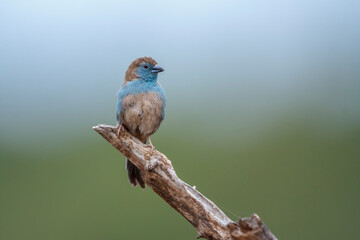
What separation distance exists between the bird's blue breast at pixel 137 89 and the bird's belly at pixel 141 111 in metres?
0.04

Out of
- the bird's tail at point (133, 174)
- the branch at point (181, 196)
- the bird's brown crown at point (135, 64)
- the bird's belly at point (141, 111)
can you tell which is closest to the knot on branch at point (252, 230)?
the branch at point (181, 196)

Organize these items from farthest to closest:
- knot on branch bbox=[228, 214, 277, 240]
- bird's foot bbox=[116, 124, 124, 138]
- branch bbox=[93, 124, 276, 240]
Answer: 1. bird's foot bbox=[116, 124, 124, 138]
2. branch bbox=[93, 124, 276, 240]
3. knot on branch bbox=[228, 214, 277, 240]

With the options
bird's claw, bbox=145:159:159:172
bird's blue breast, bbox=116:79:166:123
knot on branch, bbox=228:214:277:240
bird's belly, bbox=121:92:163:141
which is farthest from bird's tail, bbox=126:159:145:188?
knot on branch, bbox=228:214:277:240

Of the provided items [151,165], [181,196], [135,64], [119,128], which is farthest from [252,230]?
[135,64]

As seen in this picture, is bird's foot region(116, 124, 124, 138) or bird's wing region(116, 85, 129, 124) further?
bird's wing region(116, 85, 129, 124)

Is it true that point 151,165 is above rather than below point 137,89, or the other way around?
below

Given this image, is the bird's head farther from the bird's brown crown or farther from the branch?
the branch

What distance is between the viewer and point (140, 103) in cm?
480

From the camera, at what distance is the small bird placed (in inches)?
189

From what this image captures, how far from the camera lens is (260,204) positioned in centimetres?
762

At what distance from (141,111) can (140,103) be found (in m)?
0.08

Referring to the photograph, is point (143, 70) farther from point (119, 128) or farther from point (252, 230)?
point (252, 230)

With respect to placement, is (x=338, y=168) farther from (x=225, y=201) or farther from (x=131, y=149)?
(x=131, y=149)

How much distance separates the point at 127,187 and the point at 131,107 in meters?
3.51
